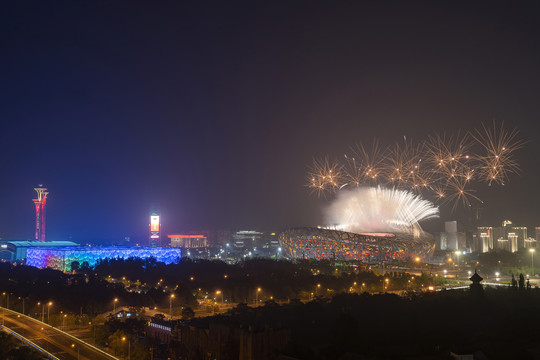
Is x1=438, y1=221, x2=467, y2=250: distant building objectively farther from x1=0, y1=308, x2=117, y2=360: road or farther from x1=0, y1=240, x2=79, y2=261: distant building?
x1=0, y1=308, x2=117, y2=360: road

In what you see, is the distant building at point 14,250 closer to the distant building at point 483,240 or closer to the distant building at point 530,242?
the distant building at point 483,240

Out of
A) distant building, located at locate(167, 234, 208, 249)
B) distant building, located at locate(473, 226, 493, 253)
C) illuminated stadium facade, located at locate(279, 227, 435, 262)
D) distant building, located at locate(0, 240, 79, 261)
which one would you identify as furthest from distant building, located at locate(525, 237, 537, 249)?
distant building, located at locate(167, 234, 208, 249)

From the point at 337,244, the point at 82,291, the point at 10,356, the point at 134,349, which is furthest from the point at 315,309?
the point at 337,244

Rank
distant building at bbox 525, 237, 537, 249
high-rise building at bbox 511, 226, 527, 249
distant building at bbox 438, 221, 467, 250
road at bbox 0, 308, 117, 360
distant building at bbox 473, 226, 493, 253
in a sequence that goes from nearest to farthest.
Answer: road at bbox 0, 308, 117, 360
distant building at bbox 525, 237, 537, 249
high-rise building at bbox 511, 226, 527, 249
distant building at bbox 473, 226, 493, 253
distant building at bbox 438, 221, 467, 250

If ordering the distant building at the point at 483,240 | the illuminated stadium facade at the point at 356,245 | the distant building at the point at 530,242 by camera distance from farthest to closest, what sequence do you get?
the distant building at the point at 483,240, the distant building at the point at 530,242, the illuminated stadium facade at the point at 356,245

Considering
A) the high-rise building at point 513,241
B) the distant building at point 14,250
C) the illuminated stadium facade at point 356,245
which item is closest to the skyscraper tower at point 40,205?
the distant building at point 14,250

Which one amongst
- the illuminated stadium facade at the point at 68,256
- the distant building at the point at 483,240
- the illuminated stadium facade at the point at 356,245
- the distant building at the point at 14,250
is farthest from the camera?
the distant building at the point at 483,240

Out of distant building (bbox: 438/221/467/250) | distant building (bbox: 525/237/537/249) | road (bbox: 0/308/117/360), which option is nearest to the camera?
road (bbox: 0/308/117/360)

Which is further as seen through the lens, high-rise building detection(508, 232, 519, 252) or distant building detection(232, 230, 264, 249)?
distant building detection(232, 230, 264, 249)
